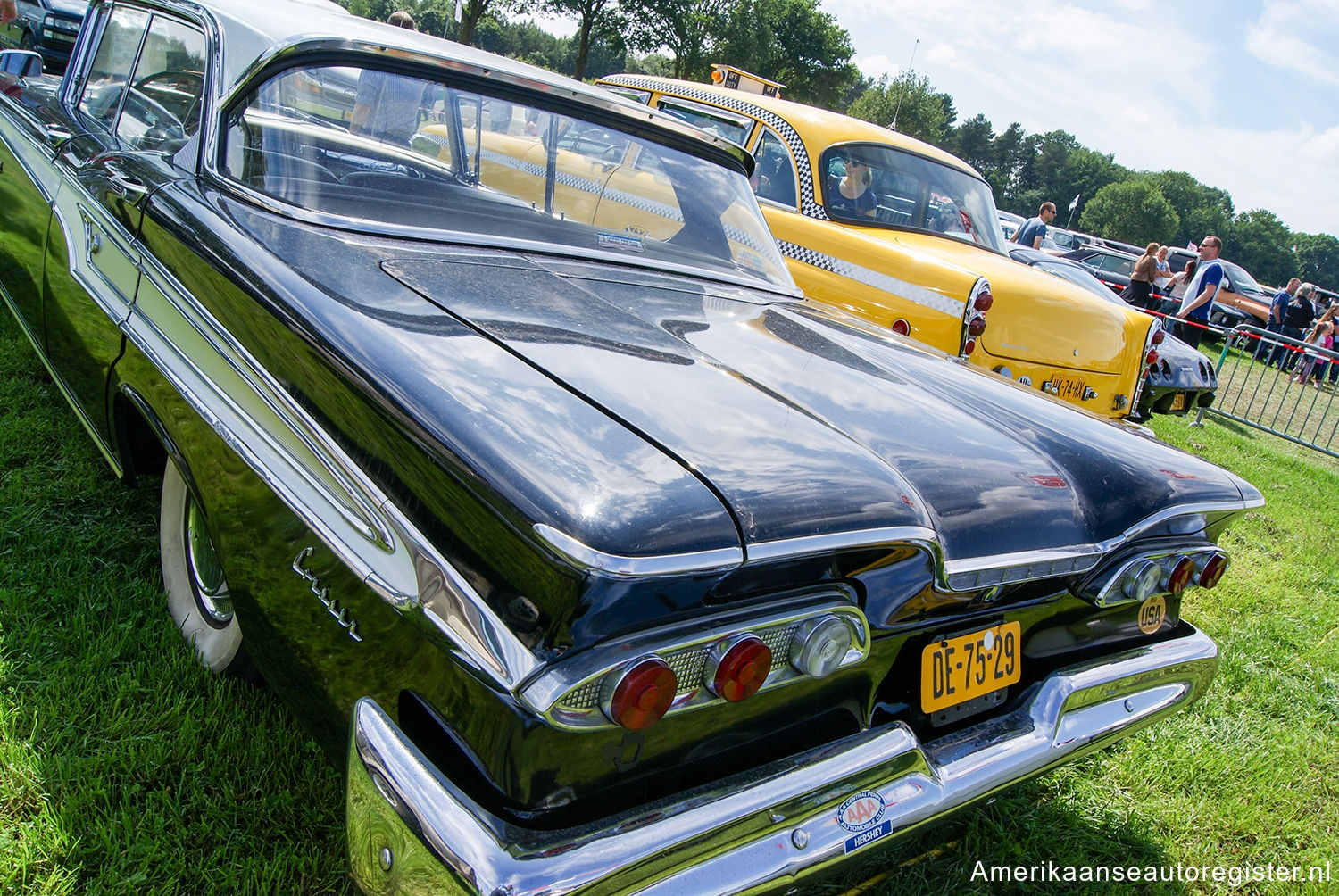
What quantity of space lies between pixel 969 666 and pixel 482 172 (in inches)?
68.9

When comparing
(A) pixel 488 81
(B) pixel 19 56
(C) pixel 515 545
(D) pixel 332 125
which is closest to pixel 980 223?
(A) pixel 488 81

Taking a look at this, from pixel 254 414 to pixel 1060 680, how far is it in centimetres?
172

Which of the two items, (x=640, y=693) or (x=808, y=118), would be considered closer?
(x=640, y=693)

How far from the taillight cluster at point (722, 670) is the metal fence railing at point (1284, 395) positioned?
7207 millimetres

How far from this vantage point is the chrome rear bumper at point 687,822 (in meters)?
1.20

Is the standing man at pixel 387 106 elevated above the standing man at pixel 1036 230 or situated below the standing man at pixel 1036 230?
below

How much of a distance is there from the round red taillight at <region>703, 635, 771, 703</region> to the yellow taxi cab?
3.56 m

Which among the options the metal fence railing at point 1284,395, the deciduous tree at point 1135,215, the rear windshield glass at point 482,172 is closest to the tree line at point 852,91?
the deciduous tree at point 1135,215

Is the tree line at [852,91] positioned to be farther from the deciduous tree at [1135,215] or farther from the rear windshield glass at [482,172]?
the rear windshield glass at [482,172]

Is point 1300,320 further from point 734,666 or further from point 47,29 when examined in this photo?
point 734,666

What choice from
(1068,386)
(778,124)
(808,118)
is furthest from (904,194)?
(1068,386)

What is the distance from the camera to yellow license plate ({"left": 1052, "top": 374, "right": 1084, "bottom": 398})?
502 cm

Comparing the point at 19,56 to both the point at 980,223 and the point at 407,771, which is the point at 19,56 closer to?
the point at 407,771

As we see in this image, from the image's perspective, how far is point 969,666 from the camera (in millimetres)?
1832
